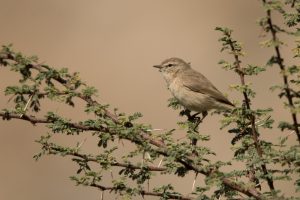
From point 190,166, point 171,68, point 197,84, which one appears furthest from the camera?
point 171,68

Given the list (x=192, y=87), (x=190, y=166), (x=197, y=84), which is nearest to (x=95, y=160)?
(x=190, y=166)

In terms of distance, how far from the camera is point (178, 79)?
936 cm

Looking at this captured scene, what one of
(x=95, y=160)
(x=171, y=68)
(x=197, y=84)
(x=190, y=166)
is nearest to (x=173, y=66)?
(x=171, y=68)

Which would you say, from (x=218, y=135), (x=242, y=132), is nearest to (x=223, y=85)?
(x=218, y=135)

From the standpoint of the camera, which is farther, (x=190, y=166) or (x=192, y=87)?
(x=192, y=87)

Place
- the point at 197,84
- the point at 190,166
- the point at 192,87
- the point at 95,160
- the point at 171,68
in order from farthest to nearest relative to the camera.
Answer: the point at 171,68 → the point at 197,84 → the point at 192,87 → the point at 95,160 → the point at 190,166

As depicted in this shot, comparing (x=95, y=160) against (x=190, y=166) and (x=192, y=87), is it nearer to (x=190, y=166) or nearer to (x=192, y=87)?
(x=190, y=166)

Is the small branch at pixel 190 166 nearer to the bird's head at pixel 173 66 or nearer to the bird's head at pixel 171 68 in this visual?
the bird's head at pixel 171 68

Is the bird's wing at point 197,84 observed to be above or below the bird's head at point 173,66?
below

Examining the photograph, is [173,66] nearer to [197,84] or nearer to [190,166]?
[197,84]

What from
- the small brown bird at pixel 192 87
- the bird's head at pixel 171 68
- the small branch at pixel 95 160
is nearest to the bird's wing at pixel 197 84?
the small brown bird at pixel 192 87

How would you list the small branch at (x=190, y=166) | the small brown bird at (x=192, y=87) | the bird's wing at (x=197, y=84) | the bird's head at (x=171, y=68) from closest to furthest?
the small branch at (x=190, y=166)
the small brown bird at (x=192, y=87)
the bird's wing at (x=197, y=84)
the bird's head at (x=171, y=68)

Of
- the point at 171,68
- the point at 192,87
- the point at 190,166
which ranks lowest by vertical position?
the point at 190,166

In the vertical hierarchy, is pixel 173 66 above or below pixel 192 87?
above
